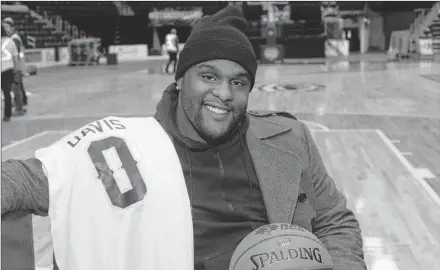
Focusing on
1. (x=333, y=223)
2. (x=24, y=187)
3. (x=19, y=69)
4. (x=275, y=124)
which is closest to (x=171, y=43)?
(x=19, y=69)

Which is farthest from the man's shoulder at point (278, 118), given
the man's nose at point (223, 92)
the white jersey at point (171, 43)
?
the white jersey at point (171, 43)

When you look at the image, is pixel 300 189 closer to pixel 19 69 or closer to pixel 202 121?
pixel 202 121

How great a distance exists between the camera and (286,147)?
2301mm

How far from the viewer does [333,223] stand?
2250 mm

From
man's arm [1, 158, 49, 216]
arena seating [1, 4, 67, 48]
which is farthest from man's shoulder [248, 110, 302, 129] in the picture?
arena seating [1, 4, 67, 48]

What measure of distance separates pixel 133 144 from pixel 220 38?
1.93ft

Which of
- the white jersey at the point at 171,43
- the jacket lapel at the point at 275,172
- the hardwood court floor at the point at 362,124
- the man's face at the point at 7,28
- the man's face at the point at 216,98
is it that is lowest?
the hardwood court floor at the point at 362,124

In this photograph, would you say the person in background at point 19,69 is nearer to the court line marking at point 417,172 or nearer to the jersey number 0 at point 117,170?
the court line marking at point 417,172

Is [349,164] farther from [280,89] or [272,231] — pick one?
[280,89]

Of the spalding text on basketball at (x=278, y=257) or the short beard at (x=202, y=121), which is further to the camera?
the short beard at (x=202, y=121)

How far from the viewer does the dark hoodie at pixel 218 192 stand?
6.91 ft

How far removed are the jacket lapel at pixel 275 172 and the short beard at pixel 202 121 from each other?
0.11 meters

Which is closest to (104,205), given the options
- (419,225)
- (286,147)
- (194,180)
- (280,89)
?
(194,180)

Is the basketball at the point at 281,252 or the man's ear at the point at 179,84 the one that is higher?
the man's ear at the point at 179,84
